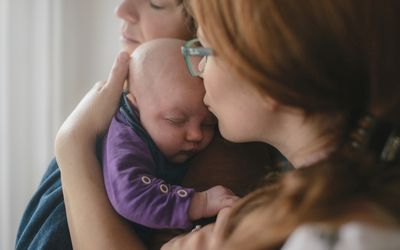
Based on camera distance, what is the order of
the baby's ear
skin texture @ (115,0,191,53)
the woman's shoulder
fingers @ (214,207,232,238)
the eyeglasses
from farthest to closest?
skin texture @ (115,0,191,53), the baby's ear, the eyeglasses, fingers @ (214,207,232,238), the woman's shoulder

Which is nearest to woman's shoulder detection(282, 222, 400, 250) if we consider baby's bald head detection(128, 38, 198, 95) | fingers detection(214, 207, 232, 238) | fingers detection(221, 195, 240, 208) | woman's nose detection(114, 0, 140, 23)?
fingers detection(214, 207, 232, 238)

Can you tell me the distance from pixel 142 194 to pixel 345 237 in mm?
484

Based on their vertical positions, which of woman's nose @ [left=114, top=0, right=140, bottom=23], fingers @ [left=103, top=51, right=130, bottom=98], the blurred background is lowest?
the blurred background

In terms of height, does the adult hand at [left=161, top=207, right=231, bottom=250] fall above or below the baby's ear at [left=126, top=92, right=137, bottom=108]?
below

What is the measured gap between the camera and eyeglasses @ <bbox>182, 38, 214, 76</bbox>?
1.09 m

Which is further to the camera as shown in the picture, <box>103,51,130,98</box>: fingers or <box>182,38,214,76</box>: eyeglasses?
<box>103,51,130,98</box>: fingers

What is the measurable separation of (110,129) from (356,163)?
0.62m

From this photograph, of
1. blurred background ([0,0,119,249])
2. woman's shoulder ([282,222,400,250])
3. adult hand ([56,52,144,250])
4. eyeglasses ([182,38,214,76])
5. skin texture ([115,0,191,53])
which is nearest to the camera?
woman's shoulder ([282,222,400,250])

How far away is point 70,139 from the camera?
4.41 feet

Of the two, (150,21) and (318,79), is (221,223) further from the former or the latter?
(150,21)

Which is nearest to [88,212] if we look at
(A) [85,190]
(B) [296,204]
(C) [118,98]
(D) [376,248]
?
(A) [85,190]

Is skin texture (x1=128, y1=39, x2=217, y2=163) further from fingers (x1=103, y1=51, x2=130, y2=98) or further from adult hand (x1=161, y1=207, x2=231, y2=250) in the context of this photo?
adult hand (x1=161, y1=207, x2=231, y2=250)

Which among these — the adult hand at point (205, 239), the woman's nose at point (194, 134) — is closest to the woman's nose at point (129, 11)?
the woman's nose at point (194, 134)

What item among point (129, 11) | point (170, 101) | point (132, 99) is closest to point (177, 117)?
point (170, 101)
